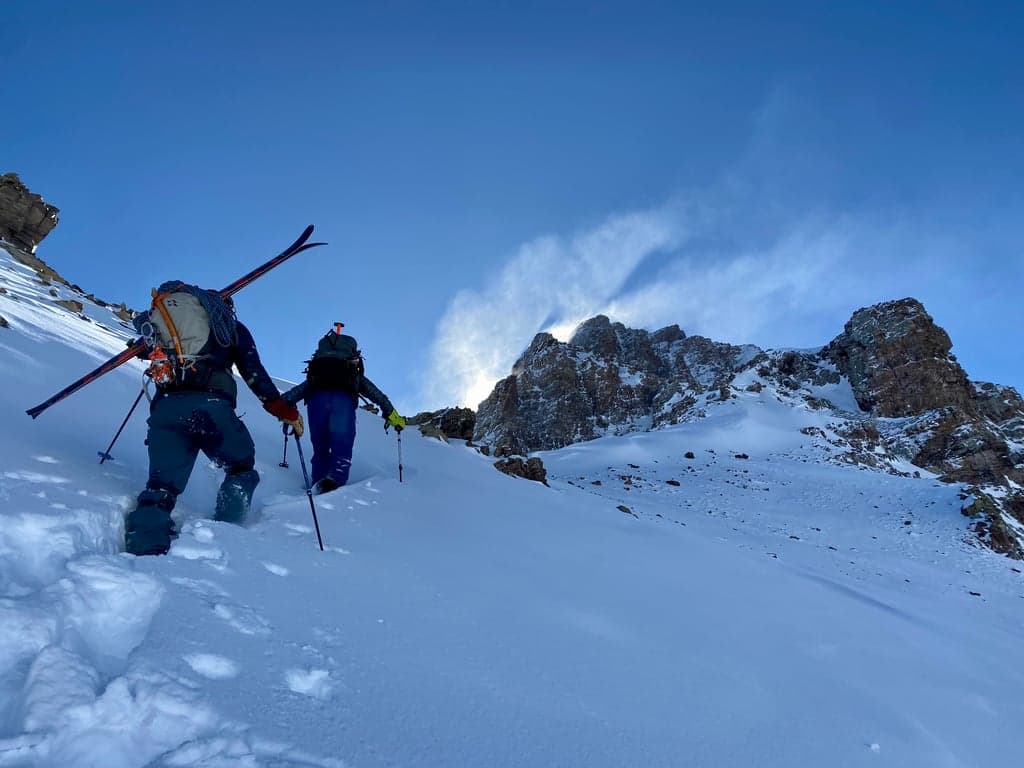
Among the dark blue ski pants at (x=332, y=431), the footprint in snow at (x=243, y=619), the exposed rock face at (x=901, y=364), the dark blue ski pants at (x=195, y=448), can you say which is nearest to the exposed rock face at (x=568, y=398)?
the exposed rock face at (x=901, y=364)

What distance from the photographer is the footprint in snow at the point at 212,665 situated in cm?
187

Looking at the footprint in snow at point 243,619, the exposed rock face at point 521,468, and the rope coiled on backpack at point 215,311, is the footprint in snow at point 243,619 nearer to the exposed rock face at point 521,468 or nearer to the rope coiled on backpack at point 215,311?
the rope coiled on backpack at point 215,311

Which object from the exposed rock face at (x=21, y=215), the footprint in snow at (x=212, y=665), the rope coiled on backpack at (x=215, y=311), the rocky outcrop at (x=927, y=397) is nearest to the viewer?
the footprint in snow at (x=212, y=665)

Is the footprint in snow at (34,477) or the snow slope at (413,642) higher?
the snow slope at (413,642)

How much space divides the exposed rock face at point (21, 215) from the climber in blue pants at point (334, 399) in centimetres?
3076

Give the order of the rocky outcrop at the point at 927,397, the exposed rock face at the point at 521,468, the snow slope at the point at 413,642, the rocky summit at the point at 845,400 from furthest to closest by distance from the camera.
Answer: the rocky outcrop at the point at 927,397 < the rocky summit at the point at 845,400 < the exposed rock face at the point at 521,468 < the snow slope at the point at 413,642

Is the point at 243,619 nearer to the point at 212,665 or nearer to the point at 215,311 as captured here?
the point at 212,665

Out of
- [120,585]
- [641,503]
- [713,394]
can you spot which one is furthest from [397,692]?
[713,394]

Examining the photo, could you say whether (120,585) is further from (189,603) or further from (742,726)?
(742,726)

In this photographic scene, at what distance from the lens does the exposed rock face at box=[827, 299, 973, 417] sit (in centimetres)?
5841

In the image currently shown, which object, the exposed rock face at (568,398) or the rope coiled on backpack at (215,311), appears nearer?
the rope coiled on backpack at (215,311)

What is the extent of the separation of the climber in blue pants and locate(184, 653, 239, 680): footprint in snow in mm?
4383

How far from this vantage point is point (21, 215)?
28.5 metres

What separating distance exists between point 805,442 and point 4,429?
39.9m
